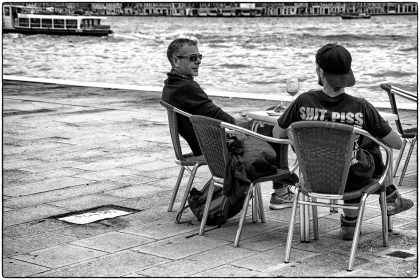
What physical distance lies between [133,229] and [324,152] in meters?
1.39

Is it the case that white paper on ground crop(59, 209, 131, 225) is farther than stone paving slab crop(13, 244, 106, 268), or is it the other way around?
white paper on ground crop(59, 209, 131, 225)

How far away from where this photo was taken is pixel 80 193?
6.52 m

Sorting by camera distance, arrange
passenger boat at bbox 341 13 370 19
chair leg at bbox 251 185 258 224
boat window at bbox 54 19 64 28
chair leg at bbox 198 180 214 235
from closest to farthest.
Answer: chair leg at bbox 198 180 214 235 → chair leg at bbox 251 185 258 224 → boat window at bbox 54 19 64 28 → passenger boat at bbox 341 13 370 19

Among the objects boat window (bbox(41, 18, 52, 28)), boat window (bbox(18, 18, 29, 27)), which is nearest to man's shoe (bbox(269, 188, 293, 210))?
boat window (bbox(41, 18, 52, 28))

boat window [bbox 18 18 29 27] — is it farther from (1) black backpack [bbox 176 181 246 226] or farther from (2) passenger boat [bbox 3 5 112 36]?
(1) black backpack [bbox 176 181 246 226]

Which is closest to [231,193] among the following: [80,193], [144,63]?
[80,193]

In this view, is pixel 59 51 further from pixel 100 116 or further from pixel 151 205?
pixel 151 205

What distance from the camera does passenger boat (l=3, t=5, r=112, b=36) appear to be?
66.4 m

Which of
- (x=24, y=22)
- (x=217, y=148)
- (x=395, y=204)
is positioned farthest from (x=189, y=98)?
(x=24, y=22)

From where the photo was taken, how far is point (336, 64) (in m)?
4.79

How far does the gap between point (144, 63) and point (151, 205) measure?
1381 inches

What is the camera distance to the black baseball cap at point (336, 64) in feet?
15.7

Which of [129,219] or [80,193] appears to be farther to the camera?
[80,193]

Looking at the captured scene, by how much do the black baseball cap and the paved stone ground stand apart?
3.05 ft
